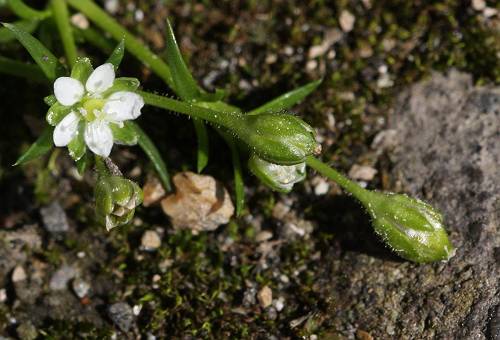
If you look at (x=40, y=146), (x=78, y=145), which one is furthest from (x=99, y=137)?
(x=40, y=146)

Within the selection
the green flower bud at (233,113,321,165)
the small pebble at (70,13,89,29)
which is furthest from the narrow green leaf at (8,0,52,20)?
the green flower bud at (233,113,321,165)

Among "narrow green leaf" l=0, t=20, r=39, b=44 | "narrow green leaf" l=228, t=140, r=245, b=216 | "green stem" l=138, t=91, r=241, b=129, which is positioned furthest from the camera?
"narrow green leaf" l=0, t=20, r=39, b=44

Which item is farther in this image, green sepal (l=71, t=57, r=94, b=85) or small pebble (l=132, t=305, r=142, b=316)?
small pebble (l=132, t=305, r=142, b=316)

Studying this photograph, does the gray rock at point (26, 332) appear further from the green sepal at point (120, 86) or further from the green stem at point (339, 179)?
the green stem at point (339, 179)

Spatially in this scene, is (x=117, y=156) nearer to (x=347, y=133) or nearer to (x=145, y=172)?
(x=145, y=172)

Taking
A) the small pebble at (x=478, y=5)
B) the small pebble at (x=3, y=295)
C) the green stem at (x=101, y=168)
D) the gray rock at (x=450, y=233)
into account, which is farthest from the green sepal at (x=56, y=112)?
the small pebble at (x=478, y=5)

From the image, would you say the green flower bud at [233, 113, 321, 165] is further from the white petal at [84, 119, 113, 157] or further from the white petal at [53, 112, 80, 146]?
the white petal at [53, 112, 80, 146]

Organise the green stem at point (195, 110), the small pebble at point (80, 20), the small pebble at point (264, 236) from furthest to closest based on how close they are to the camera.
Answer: the small pebble at point (80, 20) < the small pebble at point (264, 236) < the green stem at point (195, 110)
